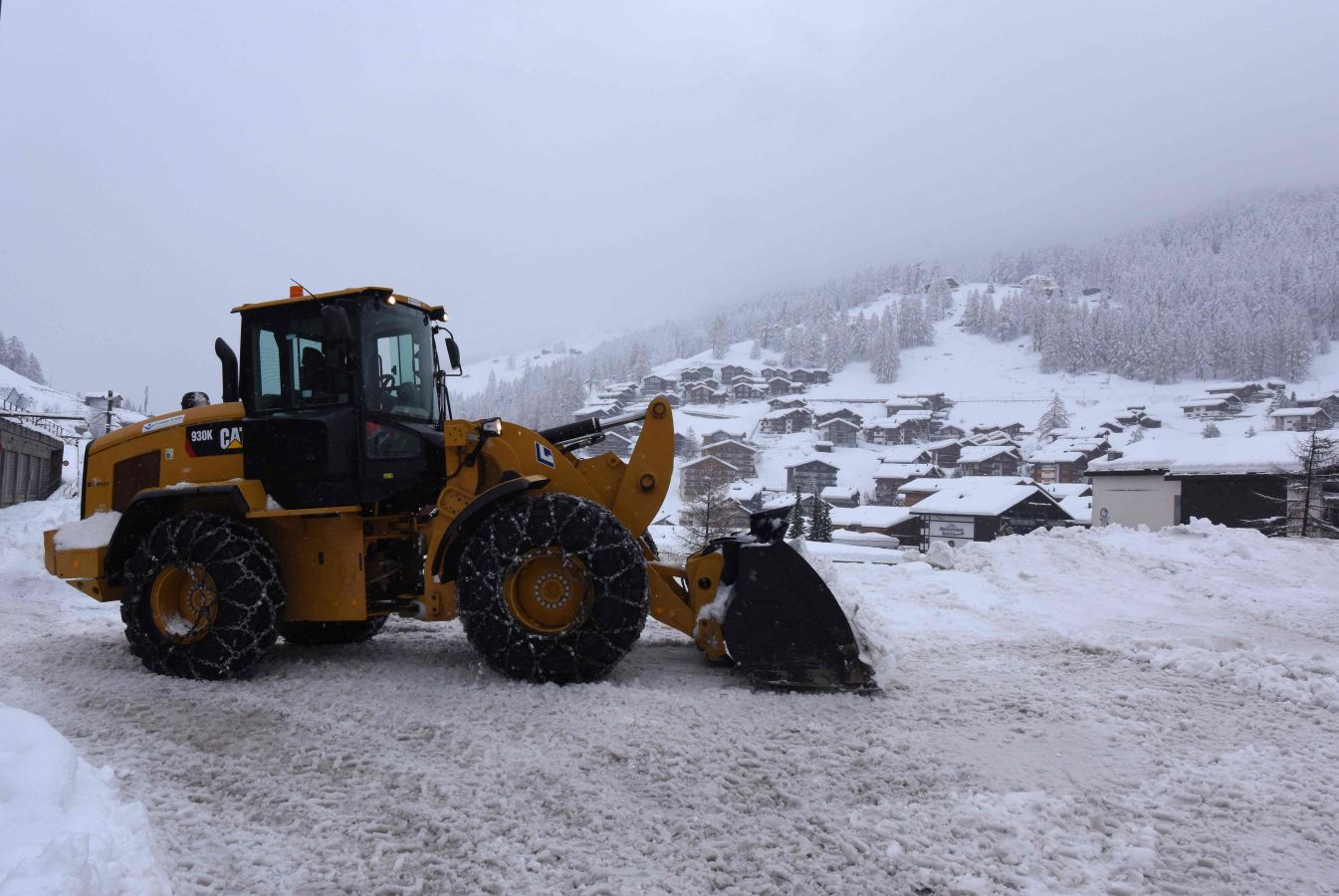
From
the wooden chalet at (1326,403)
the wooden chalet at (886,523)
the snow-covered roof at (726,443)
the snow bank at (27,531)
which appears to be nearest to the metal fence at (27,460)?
the snow bank at (27,531)

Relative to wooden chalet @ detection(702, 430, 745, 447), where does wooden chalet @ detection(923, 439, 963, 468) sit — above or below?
below

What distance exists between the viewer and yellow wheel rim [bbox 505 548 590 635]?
547 cm

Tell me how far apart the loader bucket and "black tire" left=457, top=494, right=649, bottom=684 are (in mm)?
665

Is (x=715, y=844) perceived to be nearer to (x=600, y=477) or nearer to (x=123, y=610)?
(x=600, y=477)

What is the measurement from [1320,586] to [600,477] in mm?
10628

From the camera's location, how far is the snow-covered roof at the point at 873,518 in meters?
44.1

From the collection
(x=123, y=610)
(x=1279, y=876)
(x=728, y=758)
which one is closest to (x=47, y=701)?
(x=123, y=610)

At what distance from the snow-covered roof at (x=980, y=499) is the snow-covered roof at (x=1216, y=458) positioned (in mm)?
7836

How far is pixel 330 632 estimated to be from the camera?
704 cm

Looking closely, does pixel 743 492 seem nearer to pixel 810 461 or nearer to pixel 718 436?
pixel 810 461

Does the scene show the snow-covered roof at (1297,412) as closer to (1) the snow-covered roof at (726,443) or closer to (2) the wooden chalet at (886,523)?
(1) the snow-covered roof at (726,443)

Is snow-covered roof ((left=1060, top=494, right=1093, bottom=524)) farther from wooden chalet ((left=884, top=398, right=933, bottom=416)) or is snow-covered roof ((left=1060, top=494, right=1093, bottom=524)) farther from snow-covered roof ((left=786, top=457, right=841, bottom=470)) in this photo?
wooden chalet ((left=884, top=398, right=933, bottom=416))

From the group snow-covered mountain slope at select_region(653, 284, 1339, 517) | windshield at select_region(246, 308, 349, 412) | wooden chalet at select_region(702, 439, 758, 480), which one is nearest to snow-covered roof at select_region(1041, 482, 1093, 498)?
snow-covered mountain slope at select_region(653, 284, 1339, 517)

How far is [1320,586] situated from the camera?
36.1ft
